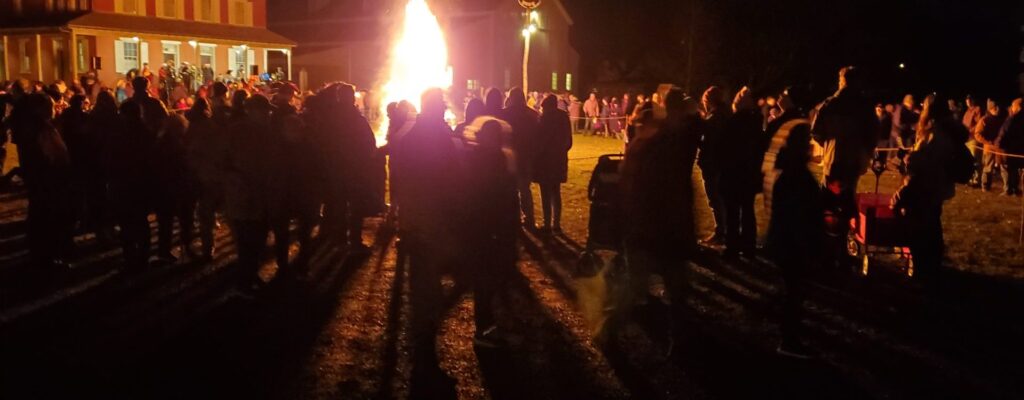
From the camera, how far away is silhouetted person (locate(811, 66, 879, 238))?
7465mm

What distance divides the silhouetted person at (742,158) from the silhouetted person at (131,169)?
5.57 metres

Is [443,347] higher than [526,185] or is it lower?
lower

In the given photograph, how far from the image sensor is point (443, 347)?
6301mm

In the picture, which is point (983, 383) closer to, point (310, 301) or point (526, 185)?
point (310, 301)

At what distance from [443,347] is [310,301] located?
1704 mm

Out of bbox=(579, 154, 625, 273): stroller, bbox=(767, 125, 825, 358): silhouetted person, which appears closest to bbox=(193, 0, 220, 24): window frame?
bbox=(579, 154, 625, 273): stroller

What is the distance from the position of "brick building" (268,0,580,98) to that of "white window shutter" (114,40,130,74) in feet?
31.4

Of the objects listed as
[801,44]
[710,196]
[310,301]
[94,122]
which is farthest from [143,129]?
[801,44]

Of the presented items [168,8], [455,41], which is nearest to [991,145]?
[168,8]

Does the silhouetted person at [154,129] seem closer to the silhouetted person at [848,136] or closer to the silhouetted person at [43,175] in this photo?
the silhouetted person at [43,175]

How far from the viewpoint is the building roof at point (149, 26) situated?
3347cm

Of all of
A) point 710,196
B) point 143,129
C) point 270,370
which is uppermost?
point 143,129

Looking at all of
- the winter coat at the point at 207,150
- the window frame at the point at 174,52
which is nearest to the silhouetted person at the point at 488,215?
the winter coat at the point at 207,150

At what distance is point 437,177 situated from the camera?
589 centimetres
